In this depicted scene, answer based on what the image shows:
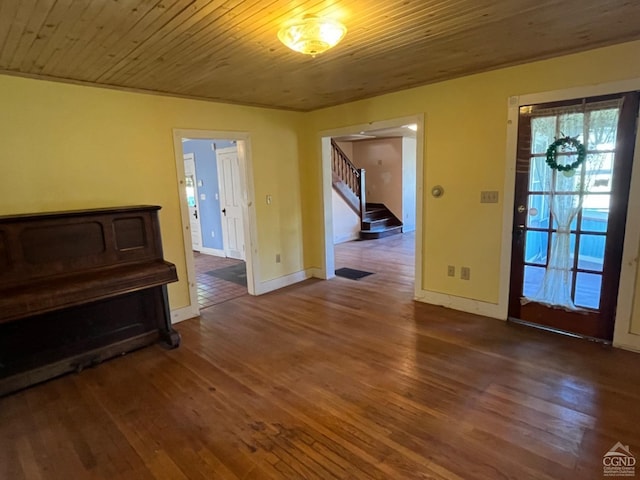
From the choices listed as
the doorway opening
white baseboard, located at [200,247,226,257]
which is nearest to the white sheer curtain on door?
the doorway opening

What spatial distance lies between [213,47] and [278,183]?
2.38m

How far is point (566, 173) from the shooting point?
2988 millimetres

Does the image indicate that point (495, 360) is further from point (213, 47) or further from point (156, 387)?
point (213, 47)

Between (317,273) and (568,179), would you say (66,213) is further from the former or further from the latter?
(568,179)

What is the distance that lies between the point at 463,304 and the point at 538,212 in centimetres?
119

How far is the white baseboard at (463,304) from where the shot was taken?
3537 mm

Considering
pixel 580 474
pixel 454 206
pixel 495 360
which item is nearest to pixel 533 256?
pixel 454 206

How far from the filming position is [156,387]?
8.51 feet

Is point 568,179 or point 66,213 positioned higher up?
point 568,179

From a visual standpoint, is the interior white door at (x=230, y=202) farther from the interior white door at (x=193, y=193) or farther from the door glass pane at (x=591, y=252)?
the door glass pane at (x=591, y=252)

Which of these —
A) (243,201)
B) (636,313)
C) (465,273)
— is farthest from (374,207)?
(636,313)

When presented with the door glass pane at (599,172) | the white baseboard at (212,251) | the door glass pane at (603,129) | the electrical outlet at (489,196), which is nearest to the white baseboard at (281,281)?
the white baseboard at (212,251)

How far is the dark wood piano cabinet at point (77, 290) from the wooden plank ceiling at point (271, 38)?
115 cm

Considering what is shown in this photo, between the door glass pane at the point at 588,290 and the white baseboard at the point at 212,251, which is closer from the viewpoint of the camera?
the door glass pane at the point at 588,290
